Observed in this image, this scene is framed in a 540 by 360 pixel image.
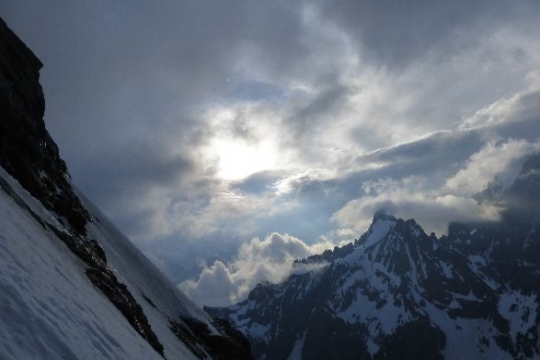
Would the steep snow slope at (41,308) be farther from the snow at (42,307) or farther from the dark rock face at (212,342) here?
the dark rock face at (212,342)

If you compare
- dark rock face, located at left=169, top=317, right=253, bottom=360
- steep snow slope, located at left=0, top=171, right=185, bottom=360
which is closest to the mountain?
steep snow slope, located at left=0, top=171, right=185, bottom=360

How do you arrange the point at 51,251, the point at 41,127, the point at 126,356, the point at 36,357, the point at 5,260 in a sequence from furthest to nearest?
the point at 41,127, the point at 51,251, the point at 126,356, the point at 5,260, the point at 36,357

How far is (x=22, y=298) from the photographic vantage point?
13.4 meters

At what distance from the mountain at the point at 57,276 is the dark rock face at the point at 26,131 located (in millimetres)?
118

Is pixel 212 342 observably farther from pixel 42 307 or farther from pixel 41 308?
pixel 41 308

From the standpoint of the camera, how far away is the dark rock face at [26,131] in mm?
37494

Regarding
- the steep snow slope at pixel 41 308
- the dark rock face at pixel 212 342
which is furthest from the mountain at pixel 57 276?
the dark rock face at pixel 212 342

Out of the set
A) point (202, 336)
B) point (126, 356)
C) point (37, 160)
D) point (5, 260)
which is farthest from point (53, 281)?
point (202, 336)

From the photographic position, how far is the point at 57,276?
1923cm

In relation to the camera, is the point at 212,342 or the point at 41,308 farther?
the point at 212,342

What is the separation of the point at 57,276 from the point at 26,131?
27275 mm

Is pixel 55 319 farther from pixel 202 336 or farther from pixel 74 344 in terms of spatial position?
pixel 202 336

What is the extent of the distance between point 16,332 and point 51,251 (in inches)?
474

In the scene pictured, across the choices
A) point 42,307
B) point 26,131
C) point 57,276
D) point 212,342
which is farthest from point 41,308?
point 212,342
